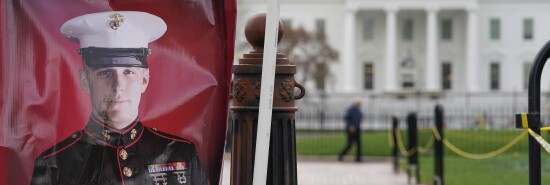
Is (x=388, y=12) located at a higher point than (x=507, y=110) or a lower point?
higher

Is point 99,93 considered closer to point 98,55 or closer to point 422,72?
point 98,55

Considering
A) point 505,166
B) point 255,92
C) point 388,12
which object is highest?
point 388,12

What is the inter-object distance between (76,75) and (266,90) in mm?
718

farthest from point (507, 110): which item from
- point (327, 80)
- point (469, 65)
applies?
point (469, 65)

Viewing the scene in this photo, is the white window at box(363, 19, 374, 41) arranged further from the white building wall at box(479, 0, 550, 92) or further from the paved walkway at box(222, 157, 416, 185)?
the paved walkway at box(222, 157, 416, 185)

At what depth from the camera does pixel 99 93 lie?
3.60 meters

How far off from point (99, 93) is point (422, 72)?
3168 inches

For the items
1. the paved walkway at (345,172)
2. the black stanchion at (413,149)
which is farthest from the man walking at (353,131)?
the black stanchion at (413,149)

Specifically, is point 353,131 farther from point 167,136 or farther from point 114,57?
point 114,57

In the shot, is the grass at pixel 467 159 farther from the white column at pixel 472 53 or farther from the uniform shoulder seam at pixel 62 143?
the white column at pixel 472 53

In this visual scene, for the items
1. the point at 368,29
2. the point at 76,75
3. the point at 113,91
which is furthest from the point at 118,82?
the point at 368,29

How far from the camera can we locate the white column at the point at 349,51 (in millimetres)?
82938

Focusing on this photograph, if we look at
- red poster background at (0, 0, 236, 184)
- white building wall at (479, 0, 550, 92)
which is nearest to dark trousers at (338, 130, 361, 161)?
red poster background at (0, 0, 236, 184)

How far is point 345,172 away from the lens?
56.6 feet
